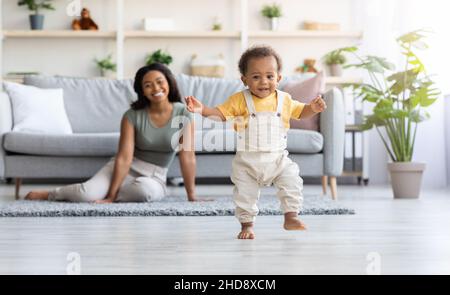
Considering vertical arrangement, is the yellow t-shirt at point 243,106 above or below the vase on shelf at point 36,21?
below

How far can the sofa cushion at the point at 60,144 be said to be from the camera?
4.08 m

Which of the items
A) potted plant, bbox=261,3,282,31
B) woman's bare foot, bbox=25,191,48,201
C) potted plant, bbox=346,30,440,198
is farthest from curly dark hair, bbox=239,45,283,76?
potted plant, bbox=261,3,282,31

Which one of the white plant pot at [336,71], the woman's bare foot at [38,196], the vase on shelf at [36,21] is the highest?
the vase on shelf at [36,21]

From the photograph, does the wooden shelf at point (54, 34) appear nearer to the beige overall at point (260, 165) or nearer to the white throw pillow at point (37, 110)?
the white throw pillow at point (37, 110)

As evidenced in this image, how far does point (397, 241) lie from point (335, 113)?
1.84m

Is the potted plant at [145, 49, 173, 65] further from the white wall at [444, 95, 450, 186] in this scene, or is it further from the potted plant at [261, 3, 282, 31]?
the white wall at [444, 95, 450, 186]

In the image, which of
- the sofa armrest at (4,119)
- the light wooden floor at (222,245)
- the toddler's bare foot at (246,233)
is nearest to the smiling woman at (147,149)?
the sofa armrest at (4,119)

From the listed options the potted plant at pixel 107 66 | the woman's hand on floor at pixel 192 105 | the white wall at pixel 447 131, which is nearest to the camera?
the woman's hand on floor at pixel 192 105

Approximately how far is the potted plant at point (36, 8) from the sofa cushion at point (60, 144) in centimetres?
241

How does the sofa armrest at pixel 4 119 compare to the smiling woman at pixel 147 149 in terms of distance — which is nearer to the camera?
the smiling woman at pixel 147 149
